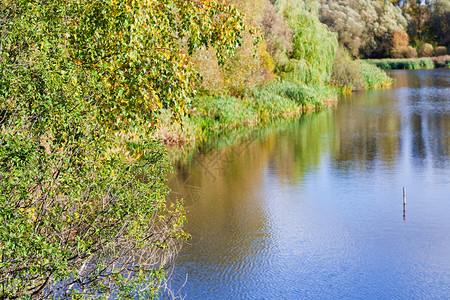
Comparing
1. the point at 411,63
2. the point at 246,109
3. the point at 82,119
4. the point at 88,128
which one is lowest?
the point at 246,109

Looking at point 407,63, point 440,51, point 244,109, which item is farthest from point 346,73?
point 440,51

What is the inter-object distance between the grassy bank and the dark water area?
51609 millimetres

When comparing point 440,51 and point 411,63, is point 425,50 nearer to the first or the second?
point 440,51

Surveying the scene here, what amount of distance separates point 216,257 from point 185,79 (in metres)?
5.01

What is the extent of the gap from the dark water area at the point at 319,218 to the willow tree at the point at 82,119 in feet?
10.8

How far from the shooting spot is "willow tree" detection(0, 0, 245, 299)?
6.79 meters

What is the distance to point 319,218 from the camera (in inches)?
609

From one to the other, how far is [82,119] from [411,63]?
76296 mm

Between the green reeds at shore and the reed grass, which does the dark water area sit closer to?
the green reeds at shore

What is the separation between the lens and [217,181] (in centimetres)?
1956

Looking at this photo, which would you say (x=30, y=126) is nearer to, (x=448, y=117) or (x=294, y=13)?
(x=448, y=117)

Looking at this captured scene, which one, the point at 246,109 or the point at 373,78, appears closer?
the point at 246,109

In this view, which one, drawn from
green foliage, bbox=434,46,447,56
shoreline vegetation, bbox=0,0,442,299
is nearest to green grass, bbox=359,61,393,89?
green foliage, bbox=434,46,447,56

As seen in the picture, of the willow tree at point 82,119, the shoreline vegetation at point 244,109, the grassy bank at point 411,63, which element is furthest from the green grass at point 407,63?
the willow tree at point 82,119
